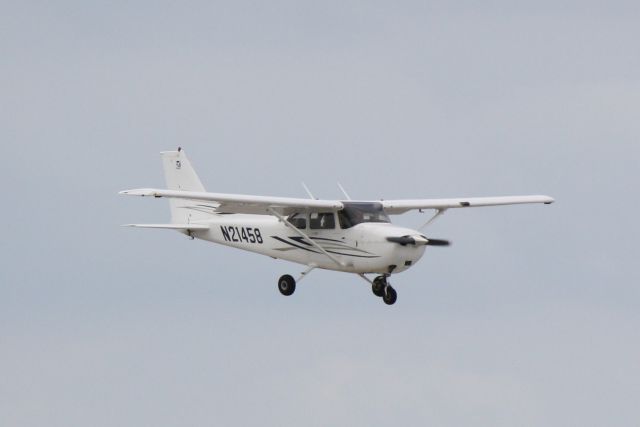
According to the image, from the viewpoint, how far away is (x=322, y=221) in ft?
124

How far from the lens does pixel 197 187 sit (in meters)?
42.5

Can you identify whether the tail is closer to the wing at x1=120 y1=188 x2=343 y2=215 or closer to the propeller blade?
the wing at x1=120 y1=188 x2=343 y2=215

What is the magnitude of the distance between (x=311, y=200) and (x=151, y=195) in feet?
12.8

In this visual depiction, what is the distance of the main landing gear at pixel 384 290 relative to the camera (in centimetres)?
3738

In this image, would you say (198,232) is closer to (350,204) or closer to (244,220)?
(244,220)

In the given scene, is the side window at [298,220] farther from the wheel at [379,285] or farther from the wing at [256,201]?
the wheel at [379,285]

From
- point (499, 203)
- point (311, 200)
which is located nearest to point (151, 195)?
point (311, 200)

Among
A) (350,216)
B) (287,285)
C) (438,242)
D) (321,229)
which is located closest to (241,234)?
(287,285)

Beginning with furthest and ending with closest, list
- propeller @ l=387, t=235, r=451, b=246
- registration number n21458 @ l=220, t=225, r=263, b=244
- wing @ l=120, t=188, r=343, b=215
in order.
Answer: registration number n21458 @ l=220, t=225, r=263, b=244, wing @ l=120, t=188, r=343, b=215, propeller @ l=387, t=235, r=451, b=246

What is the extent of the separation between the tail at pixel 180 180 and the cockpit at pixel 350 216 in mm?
5133

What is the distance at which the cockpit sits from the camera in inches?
1469

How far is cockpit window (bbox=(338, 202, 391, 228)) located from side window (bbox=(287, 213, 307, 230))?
116cm

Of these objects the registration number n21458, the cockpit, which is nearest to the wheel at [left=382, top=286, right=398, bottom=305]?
the cockpit

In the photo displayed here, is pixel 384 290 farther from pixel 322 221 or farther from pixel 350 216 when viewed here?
pixel 322 221
